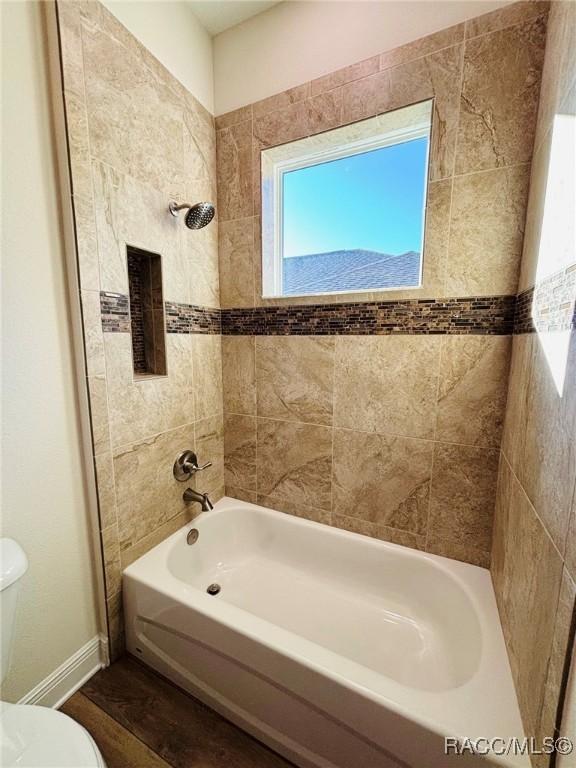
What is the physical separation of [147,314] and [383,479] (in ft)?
4.72

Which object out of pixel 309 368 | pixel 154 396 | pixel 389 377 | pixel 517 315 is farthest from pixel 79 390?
pixel 517 315

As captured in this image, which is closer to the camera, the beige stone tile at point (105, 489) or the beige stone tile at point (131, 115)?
the beige stone tile at point (131, 115)

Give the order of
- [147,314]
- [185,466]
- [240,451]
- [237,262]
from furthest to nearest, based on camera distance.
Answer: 1. [240,451]
2. [237,262]
3. [185,466]
4. [147,314]

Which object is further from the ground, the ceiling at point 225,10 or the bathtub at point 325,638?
the ceiling at point 225,10

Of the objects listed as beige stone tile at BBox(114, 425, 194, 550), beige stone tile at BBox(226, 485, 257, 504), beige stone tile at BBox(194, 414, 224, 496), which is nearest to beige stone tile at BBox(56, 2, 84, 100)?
beige stone tile at BBox(114, 425, 194, 550)

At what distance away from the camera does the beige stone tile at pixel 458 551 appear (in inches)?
55.7

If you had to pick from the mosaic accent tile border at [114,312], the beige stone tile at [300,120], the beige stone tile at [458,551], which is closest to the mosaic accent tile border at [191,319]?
the mosaic accent tile border at [114,312]

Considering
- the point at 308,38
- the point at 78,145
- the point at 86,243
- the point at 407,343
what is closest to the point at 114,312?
the point at 86,243

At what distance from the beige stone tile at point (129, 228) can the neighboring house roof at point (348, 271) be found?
25.1 inches

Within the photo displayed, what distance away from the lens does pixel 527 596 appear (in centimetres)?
90

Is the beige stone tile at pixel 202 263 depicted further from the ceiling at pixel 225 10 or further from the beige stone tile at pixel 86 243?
the ceiling at pixel 225 10

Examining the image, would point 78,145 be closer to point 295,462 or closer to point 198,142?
point 198,142

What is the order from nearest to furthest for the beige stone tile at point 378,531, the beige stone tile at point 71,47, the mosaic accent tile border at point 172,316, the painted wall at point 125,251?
the beige stone tile at point 71,47 → the painted wall at point 125,251 → the mosaic accent tile border at point 172,316 → the beige stone tile at point 378,531

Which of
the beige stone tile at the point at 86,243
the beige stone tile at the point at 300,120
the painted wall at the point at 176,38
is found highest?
the painted wall at the point at 176,38
